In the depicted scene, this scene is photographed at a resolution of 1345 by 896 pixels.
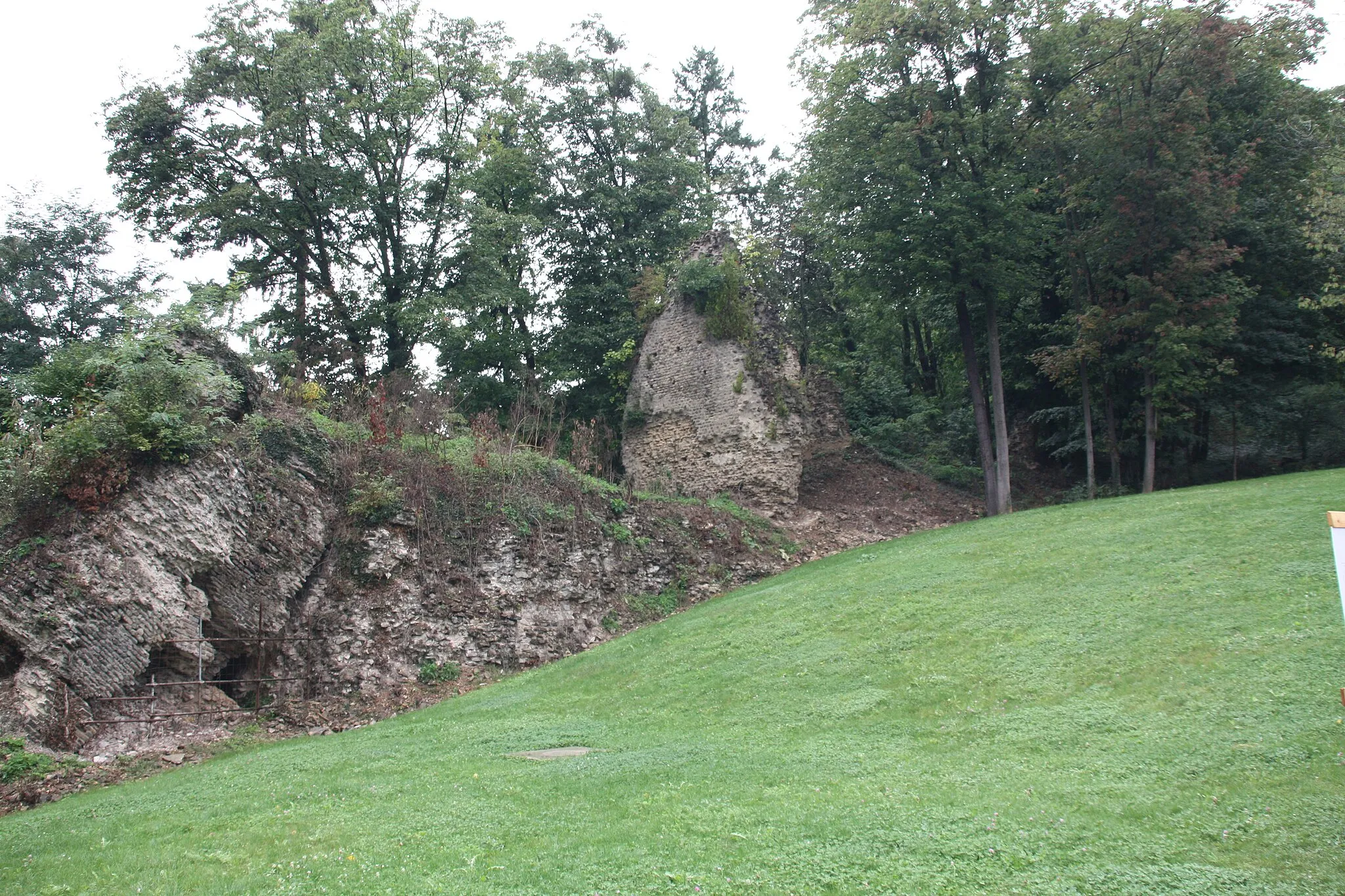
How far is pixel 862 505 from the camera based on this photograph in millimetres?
22594

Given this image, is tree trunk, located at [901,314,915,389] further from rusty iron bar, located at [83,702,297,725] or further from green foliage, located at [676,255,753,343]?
rusty iron bar, located at [83,702,297,725]

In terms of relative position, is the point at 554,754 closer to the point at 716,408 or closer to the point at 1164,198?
the point at 716,408

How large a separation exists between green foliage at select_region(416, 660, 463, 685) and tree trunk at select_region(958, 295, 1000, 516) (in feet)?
45.5

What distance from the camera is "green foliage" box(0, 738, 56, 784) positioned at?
9508 millimetres

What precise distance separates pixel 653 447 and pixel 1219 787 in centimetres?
1665

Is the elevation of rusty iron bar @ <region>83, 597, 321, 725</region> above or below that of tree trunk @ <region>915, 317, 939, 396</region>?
below

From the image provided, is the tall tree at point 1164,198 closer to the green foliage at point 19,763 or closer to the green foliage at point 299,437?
the green foliage at point 299,437

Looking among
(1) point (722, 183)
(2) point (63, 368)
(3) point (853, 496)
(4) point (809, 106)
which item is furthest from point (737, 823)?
(1) point (722, 183)

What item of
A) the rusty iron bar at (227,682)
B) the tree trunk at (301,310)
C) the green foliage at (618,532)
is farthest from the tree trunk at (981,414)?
the tree trunk at (301,310)

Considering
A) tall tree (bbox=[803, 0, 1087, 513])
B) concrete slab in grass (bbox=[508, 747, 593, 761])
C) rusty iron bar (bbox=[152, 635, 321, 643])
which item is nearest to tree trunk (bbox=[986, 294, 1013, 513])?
tall tree (bbox=[803, 0, 1087, 513])

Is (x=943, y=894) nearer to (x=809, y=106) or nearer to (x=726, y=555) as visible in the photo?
(x=726, y=555)

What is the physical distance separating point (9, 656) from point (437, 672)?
228 inches

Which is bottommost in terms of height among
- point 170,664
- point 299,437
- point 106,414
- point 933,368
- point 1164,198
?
point 170,664

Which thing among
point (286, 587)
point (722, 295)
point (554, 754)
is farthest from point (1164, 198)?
point (286, 587)
